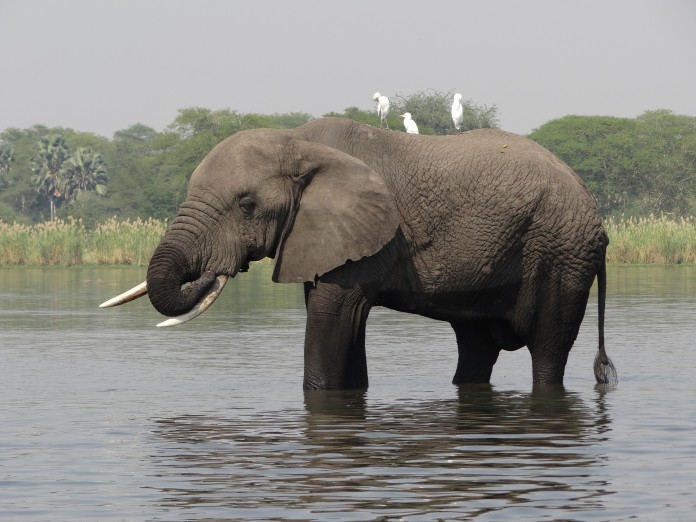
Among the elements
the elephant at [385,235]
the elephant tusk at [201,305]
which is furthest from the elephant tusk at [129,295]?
the elephant tusk at [201,305]

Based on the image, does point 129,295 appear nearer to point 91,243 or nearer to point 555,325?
point 555,325

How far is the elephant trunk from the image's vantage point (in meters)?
9.89

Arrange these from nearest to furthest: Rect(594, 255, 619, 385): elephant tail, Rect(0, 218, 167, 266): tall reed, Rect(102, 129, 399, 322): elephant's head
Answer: Rect(102, 129, 399, 322): elephant's head < Rect(594, 255, 619, 385): elephant tail < Rect(0, 218, 167, 266): tall reed

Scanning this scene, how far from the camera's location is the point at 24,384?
11.8 metres

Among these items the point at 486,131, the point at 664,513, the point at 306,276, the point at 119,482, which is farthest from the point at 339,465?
the point at 486,131

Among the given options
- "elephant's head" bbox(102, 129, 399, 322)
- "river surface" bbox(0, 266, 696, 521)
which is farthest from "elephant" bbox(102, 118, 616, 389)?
"river surface" bbox(0, 266, 696, 521)

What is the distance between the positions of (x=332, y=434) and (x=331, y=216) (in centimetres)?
188

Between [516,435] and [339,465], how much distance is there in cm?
140

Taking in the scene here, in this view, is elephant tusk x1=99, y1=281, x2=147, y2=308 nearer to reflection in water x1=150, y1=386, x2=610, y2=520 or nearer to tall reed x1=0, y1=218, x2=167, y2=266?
reflection in water x1=150, y1=386, x2=610, y2=520

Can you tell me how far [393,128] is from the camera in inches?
3076

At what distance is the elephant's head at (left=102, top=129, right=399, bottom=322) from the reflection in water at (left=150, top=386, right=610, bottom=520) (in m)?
0.92

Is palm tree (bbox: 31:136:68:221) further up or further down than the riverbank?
further up

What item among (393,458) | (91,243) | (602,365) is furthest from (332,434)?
(91,243)

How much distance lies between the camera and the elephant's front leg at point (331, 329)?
10336 millimetres
